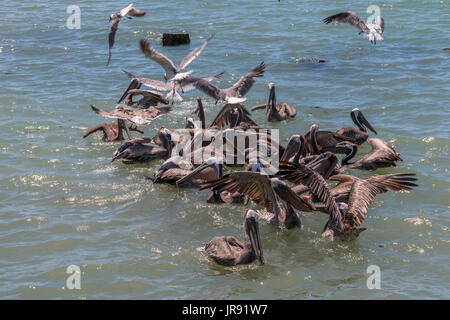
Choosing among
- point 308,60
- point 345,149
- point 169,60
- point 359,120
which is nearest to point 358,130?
point 359,120

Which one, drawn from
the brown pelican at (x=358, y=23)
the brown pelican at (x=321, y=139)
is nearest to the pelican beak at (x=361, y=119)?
the brown pelican at (x=321, y=139)

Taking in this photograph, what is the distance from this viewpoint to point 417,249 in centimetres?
814

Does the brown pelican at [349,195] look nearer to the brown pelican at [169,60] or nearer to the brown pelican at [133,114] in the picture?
the brown pelican at [133,114]

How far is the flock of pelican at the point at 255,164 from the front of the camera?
8.22 meters

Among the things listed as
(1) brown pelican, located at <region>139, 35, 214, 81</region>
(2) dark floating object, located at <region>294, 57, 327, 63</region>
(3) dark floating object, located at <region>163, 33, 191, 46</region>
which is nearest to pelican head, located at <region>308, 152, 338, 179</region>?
(1) brown pelican, located at <region>139, 35, 214, 81</region>

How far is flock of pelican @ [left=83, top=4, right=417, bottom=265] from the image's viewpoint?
822 cm

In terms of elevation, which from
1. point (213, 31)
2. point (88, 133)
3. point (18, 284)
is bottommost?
point (18, 284)

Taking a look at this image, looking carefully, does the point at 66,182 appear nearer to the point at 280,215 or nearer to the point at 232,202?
the point at 232,202

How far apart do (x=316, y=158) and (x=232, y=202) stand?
153cm

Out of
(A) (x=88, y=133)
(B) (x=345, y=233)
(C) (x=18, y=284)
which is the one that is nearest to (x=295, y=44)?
(A) (x=88, y=133)

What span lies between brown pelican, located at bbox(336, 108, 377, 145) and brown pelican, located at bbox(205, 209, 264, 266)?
4157 mm

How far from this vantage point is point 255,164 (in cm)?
902

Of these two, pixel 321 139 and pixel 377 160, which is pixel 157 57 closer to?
pixel 321 139

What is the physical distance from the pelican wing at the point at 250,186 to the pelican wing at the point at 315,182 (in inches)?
13.6
